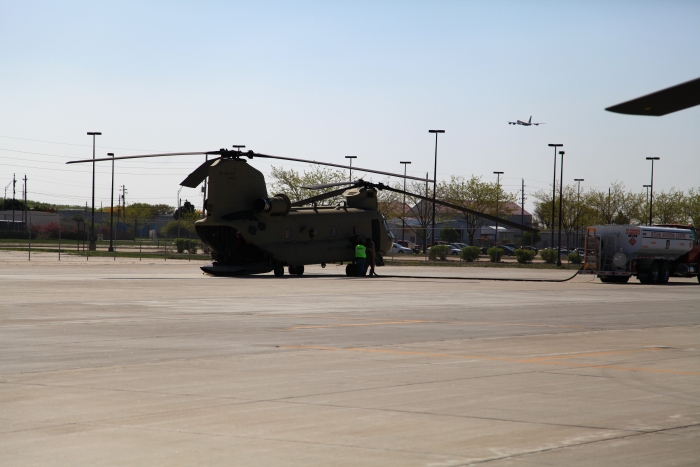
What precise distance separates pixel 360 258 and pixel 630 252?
11851mm

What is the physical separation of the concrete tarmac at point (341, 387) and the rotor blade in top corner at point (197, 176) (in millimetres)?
13825

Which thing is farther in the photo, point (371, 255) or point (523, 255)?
point (523, 255)

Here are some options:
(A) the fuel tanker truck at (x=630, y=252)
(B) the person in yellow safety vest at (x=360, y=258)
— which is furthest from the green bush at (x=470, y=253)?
(B) the person in yellow safety vest at (x=360, y=258)

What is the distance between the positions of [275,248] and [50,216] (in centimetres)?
9600

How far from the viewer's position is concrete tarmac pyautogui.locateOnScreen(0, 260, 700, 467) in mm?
6555

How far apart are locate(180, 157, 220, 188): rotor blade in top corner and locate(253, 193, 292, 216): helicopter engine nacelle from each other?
232cm

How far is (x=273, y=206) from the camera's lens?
114ft

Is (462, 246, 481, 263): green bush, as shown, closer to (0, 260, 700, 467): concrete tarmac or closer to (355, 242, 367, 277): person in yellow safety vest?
(355, 242, 367, 277): person in yellow safety vest

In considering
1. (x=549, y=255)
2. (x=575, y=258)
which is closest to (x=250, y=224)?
(x=549, y=255)

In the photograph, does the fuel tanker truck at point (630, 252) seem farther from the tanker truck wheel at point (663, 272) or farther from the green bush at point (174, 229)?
the green bush at point (174, 229)

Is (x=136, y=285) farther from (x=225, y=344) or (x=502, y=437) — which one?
(x=502, y=437)

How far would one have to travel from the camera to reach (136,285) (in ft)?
90.9

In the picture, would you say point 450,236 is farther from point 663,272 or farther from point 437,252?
point 663,272

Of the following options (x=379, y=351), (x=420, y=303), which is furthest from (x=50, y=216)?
(x=379, y=351)
